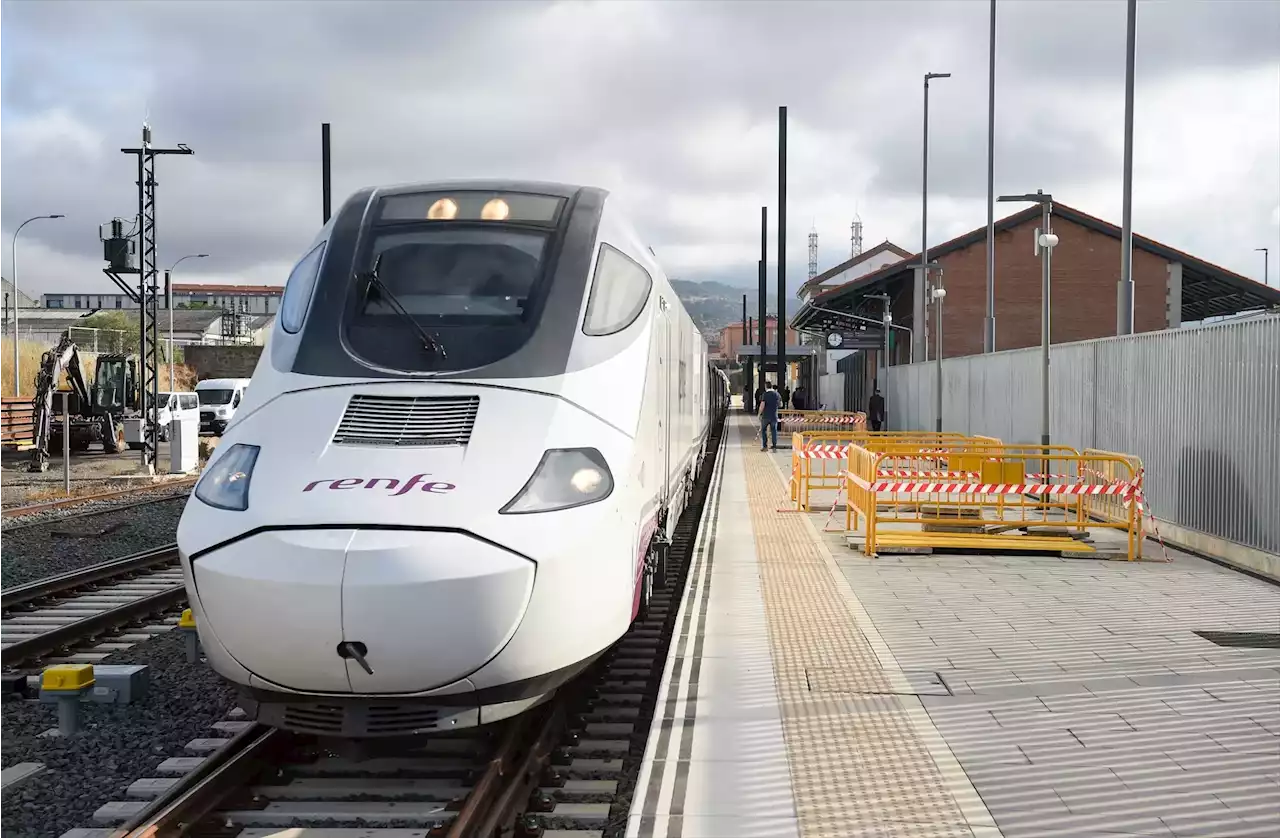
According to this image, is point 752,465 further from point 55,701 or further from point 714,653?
point 55,701

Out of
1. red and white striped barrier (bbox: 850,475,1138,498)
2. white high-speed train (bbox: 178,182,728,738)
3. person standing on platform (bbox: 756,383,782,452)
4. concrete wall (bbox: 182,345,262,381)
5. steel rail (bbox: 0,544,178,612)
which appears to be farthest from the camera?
concrete wall (bbox: 182,345,262,381)

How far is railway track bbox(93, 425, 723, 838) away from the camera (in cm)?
485

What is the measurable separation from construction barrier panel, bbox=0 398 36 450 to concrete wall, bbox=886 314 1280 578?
26917 millimetres

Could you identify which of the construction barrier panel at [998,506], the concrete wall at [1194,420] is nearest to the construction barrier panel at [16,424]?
the construction barrier panel at [998,506]

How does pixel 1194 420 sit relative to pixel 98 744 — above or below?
above

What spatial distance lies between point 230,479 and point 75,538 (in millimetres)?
10589

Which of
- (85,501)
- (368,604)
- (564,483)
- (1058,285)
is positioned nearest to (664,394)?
(564,483)

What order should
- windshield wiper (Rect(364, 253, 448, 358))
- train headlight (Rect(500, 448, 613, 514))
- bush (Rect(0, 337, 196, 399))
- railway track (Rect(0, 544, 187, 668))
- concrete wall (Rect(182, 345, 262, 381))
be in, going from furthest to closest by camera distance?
1. concrete wall (Rect(182, 345, 262, 381))
2. bush (Rect(0, 337, 196, 399))
3. railway track (Rect(0, 544, 187, 668))
4. windshield wiper (Rect(364, 253, 448, 358))
5. train headlight (Rect(500, 448, 613, 514))

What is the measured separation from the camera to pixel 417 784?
17.5 feet

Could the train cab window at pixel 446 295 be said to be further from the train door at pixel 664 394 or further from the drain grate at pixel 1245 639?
the drain grate at pixel 1245 639

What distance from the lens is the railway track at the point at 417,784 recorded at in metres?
4.85

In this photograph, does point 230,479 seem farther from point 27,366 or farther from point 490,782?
point 27,366

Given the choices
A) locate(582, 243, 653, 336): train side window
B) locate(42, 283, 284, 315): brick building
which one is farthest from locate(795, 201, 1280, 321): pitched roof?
locate(42, 283, 284, 315): brick building

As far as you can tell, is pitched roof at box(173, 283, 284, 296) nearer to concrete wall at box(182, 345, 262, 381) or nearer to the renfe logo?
concrete wall at box(182, 345, 262, 381)
